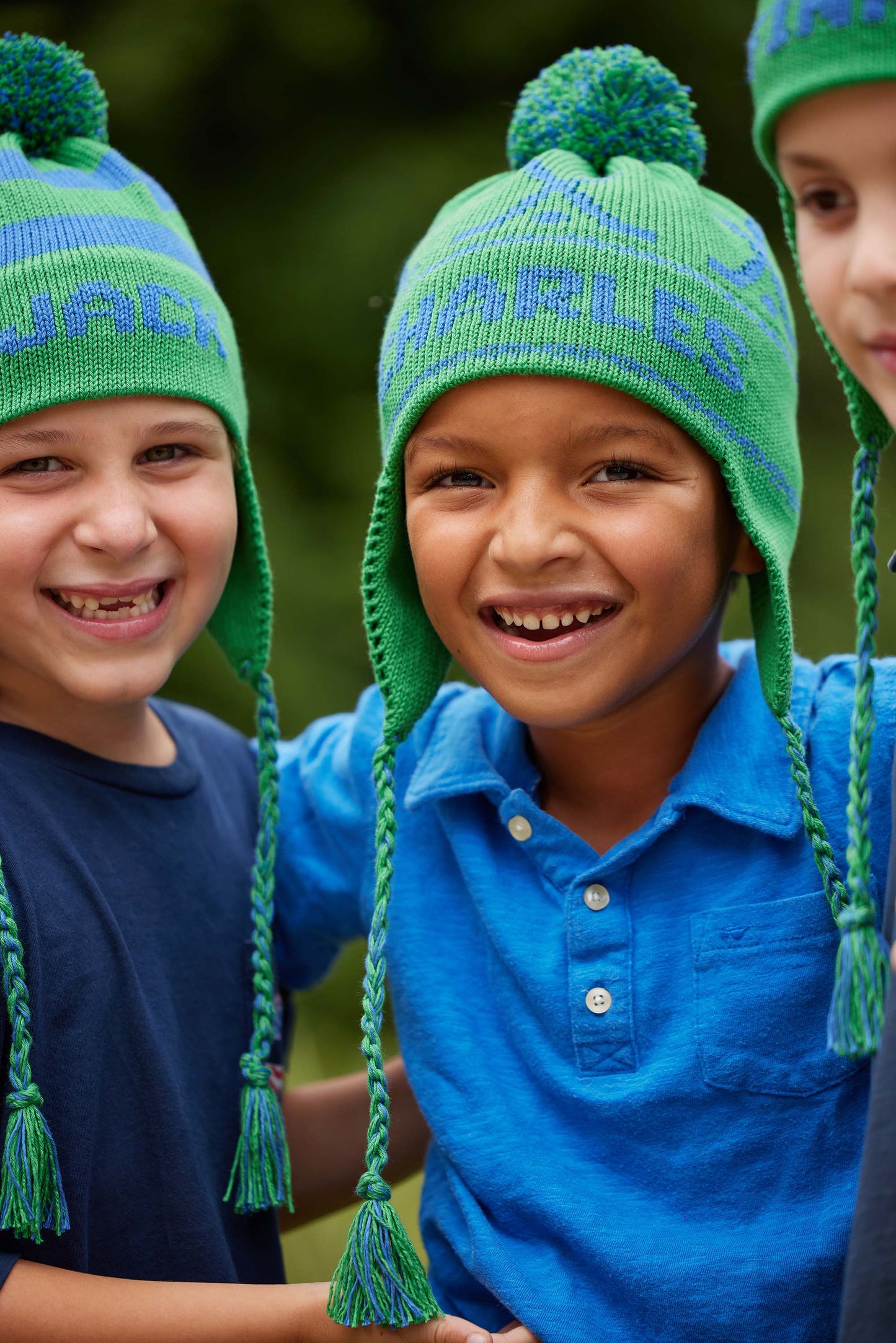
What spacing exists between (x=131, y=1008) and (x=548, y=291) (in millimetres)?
1039

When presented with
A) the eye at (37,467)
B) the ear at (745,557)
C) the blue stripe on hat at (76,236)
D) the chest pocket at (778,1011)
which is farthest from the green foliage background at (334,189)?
the chest pocket at (778,1011)

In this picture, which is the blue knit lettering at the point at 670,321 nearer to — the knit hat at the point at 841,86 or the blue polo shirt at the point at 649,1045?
Result: the knit hat at the point at 841,86

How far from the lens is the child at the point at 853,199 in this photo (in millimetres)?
1276

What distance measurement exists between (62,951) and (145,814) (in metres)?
0.27

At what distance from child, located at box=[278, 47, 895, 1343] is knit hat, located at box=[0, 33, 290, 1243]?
24 centimetres

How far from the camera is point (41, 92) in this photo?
197 cm

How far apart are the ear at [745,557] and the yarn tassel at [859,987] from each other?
0.55 meters

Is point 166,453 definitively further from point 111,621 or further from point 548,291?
point 548,291

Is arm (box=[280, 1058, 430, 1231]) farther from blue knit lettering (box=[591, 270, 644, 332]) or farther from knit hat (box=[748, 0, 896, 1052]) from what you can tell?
blue knit lettering (box=[591, 270, 644, 332])

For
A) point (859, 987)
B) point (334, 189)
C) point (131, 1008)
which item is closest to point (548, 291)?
point (859, 987)

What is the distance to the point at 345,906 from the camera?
2146mm

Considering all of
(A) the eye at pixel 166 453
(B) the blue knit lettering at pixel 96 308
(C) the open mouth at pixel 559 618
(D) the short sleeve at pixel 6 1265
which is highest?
(B) the blue knit lettering at pixel 96 308

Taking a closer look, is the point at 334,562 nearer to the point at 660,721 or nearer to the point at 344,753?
the point at 344,753

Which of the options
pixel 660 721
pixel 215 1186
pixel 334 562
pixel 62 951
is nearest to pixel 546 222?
pixel 660 721
